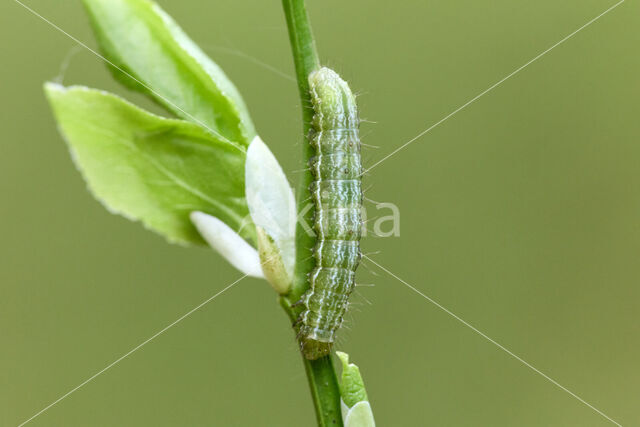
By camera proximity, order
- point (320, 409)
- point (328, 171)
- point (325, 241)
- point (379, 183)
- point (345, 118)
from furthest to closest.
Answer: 1. point (379, 183)
2. point (345, 118)
3. point (328, 171)
4. point (325, 241)
5. point (320, 409)

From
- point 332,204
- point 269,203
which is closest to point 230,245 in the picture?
point 269,203

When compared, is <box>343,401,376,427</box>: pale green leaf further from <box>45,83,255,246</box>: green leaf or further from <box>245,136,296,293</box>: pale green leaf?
<box>45,83,255,246</box>: green leaf

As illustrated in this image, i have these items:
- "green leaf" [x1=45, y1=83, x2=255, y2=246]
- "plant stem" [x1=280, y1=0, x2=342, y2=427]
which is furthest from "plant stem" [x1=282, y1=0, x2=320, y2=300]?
"green leaf" [x1=45, y1=83, x2=255, y2=246]

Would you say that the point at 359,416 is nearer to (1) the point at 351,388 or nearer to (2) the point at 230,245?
(1) the point at 351,388

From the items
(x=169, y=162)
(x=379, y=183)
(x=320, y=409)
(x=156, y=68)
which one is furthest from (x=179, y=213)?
(x=379, y=183)

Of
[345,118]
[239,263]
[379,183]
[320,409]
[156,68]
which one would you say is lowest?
[320,409]

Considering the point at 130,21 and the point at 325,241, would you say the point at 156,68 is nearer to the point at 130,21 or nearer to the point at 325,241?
the point at 130,21
